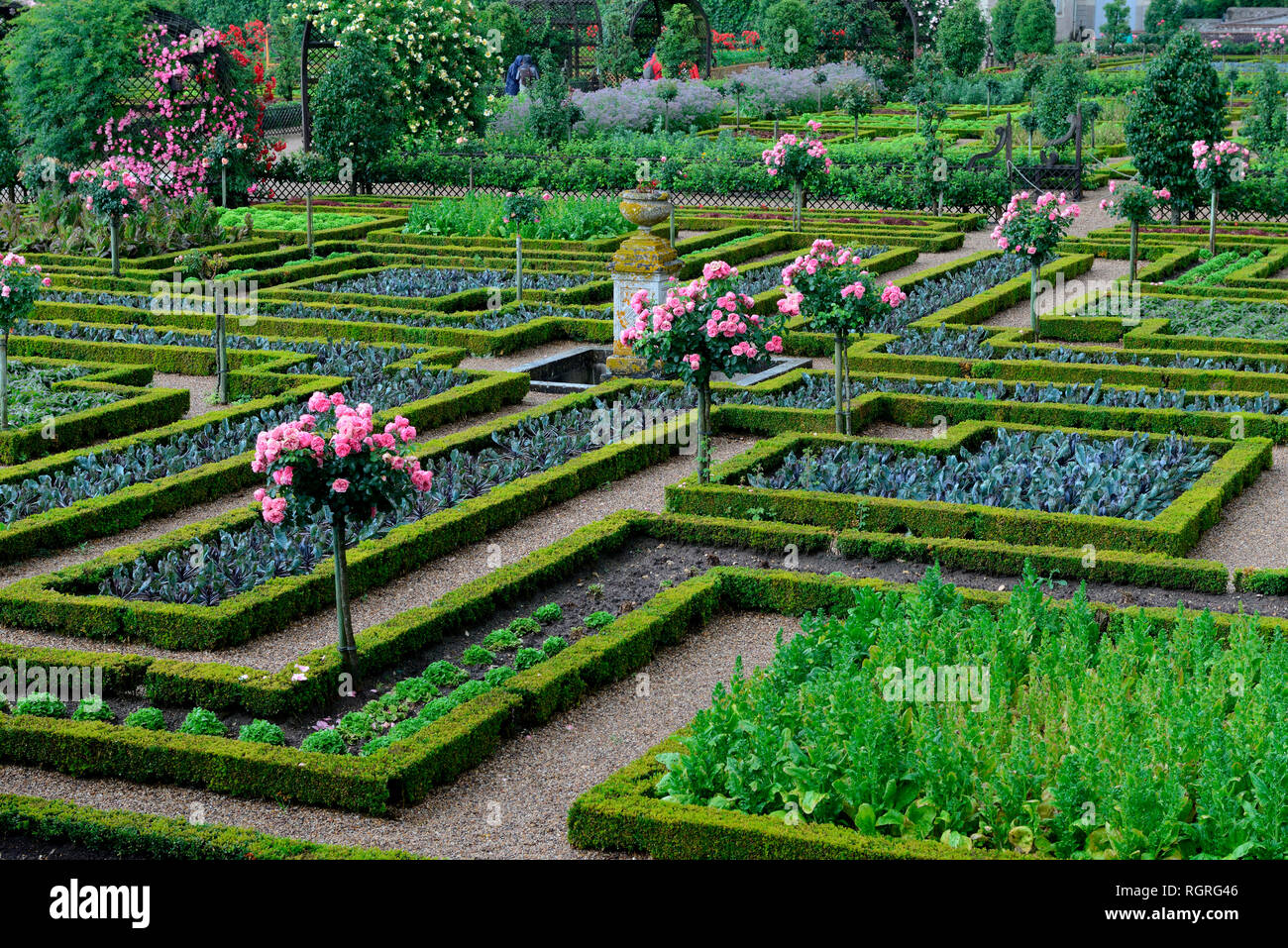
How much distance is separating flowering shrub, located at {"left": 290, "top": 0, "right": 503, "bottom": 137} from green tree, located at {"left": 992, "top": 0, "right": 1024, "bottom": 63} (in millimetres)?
28725

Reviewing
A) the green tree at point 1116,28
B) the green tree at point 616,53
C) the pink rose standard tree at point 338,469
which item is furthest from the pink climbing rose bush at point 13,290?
the green tree at point 1116,28

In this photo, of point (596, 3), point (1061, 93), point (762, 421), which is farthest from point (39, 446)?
point (596, 3)

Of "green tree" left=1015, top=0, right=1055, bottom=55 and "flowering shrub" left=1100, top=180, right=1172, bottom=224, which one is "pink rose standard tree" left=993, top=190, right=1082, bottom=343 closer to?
"flowering shrub" left=1100, top=180, right=1172, bottom=224

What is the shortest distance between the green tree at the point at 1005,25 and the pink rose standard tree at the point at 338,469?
5322 cm

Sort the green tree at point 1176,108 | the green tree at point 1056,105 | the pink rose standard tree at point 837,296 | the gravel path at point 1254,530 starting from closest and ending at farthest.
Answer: the gravel path at point 1254,530 → the pink rose standard tree at point 837,296 → the green tree at point 1176,108 → the green tree at point 1056,105

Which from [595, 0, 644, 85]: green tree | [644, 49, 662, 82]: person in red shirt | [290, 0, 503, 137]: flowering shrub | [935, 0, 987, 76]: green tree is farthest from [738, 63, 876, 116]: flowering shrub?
[290, 0, 503, 137]: flowering shrub

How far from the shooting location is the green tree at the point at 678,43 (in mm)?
47031

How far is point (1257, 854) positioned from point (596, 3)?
1860 inches

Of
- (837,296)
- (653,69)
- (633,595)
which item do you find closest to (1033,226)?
(837,296)

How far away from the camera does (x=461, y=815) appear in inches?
304

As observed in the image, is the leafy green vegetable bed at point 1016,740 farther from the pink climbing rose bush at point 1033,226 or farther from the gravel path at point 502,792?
the pink climbing rose bush at point 1033,226

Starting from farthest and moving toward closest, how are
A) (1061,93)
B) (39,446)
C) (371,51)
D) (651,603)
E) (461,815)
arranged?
(1061,93) → (371,51) → (39,446) → (651,603) → (461,815)

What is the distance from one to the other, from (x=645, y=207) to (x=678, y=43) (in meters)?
32.2
